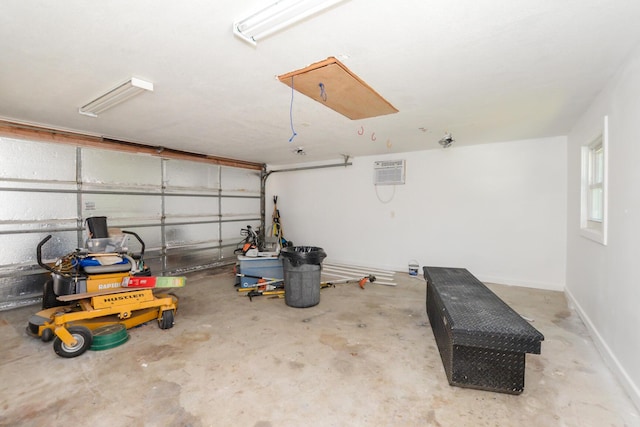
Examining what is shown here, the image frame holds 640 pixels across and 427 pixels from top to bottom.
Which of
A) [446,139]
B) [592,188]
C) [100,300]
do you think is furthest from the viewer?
[446,139]

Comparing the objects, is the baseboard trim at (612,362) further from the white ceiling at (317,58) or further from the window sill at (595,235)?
the white ceiling at (317,58)

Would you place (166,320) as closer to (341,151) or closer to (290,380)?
(290,380)

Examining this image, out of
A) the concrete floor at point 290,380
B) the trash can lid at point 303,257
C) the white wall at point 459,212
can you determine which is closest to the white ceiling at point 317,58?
the white wall at point 459,212

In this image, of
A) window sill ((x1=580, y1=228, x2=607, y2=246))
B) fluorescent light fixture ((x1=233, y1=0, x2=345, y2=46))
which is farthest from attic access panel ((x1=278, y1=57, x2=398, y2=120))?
window sill ((x1=580, y1=228, x2=607, y2=246))

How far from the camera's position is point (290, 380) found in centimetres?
217

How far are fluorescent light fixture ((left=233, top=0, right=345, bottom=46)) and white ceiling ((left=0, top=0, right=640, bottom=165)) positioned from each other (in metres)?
0.05

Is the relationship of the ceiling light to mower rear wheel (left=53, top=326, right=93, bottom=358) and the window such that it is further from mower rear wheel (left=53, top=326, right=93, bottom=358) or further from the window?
mower rear wheel (left=53, top=326, right=93, bottom=358)

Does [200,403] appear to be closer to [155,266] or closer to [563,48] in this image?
[563,48]

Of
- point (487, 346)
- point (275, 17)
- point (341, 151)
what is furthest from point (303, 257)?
point (341, 151)

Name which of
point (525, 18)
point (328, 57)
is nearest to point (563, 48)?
Answer: point (525, 18)

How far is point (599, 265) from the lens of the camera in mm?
2764

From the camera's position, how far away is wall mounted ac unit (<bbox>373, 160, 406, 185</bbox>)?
5.63 meters

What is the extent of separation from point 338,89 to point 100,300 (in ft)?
10.6

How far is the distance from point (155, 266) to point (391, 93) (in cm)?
514
